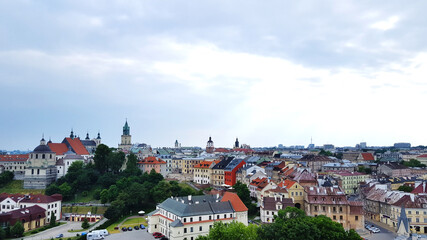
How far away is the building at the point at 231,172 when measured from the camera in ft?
312

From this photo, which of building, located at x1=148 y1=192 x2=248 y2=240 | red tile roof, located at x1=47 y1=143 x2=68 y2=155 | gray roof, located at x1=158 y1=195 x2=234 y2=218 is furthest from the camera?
red tile roof, located at x1=47 y1=143 x2=68 y2=155

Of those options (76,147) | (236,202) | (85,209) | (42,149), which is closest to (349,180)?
(236,202)

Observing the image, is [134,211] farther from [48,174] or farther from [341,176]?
[341,176]

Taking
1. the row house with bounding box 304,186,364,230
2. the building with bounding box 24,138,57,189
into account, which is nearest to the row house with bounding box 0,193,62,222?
the building with bounding box 24,138,57,189

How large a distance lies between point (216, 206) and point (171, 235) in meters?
9.04

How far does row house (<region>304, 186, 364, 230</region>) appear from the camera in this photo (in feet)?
201

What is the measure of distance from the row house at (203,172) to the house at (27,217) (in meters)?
44.2

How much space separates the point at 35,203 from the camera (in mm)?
73562

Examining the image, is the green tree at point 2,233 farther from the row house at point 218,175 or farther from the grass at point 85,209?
the row house at point 218,175

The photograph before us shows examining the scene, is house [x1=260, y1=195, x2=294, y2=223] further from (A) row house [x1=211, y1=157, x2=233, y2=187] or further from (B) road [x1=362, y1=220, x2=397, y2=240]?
(A) row house [x1=211, y1=157, x2=233, y2=187]

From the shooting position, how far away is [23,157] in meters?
113

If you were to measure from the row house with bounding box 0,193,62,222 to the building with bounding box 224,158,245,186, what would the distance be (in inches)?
1673

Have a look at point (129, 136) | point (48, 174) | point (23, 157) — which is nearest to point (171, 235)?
point (48, 174)

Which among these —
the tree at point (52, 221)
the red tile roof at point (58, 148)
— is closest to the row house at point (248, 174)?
the tree at point (52, 221)
